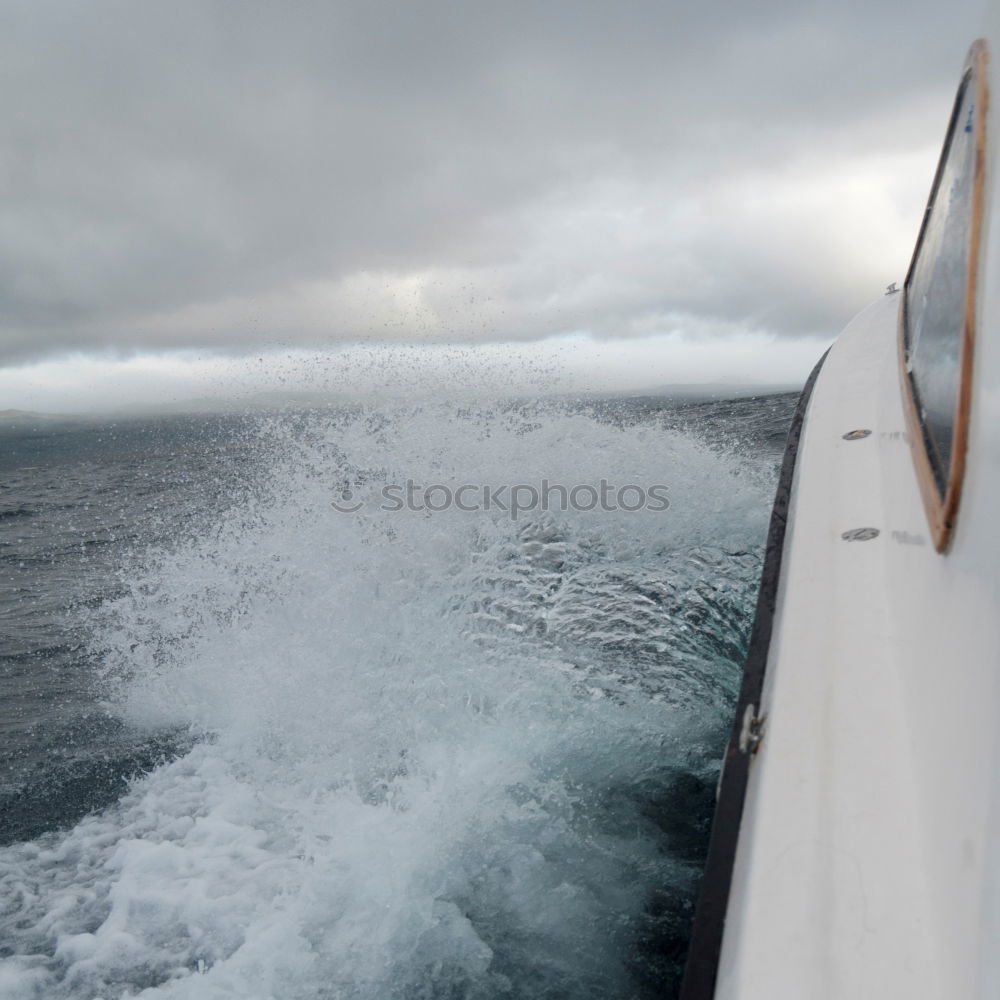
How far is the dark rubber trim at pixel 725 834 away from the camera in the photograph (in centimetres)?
105

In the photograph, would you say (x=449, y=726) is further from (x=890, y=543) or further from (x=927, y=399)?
(x=927, y=399)

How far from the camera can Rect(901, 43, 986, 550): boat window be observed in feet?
4.29

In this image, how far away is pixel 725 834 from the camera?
126 centimetres

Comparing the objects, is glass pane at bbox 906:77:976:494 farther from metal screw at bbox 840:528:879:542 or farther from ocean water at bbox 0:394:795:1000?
ocean water at bbox 0:394:795:1000

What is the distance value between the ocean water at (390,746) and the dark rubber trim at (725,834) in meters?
1.00

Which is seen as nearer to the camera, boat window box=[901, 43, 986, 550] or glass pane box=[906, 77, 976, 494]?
boat window box=[901, 43, 986, 550]

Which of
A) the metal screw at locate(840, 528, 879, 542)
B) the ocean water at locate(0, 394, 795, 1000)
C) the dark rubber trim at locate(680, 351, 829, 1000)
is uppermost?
the metal screw at locate(840, 528, 879, 542)

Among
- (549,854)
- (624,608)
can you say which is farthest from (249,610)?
(549,854)

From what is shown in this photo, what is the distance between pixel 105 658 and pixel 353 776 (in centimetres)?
395

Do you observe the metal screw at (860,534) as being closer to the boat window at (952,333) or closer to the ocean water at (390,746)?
the boat window at (952,333)
